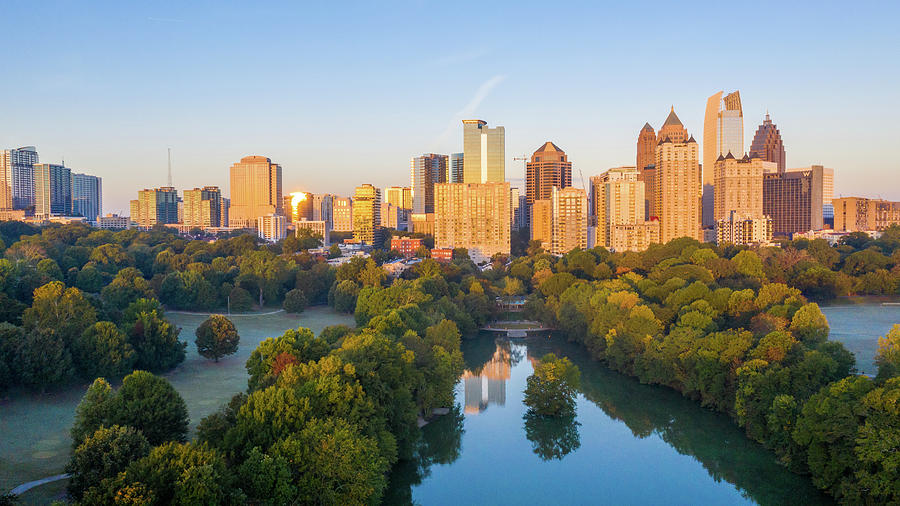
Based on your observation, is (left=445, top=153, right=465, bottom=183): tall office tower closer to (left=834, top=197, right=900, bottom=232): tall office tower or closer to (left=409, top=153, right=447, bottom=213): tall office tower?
(left=409, top=153, right=447, bottom=213): tall office tower

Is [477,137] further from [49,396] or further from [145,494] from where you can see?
[145,494]

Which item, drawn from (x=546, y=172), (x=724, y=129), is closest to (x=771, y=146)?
(x=724, y=129)

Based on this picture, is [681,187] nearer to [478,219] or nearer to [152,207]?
[478,219]

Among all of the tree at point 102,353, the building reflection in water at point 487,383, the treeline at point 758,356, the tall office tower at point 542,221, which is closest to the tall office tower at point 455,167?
the tall office tower at point 542,221

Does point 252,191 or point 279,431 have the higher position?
point 252,191

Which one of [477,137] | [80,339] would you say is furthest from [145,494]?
[477,137]

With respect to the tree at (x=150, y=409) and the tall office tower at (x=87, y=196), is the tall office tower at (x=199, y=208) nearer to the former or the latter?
the tall office tower at (x=87, y=196)
